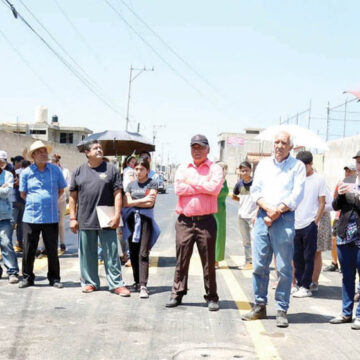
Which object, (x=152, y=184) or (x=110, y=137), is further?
(x=110, y=137)

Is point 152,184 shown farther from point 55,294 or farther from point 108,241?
point 55,294

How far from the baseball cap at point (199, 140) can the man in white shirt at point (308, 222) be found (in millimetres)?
1504

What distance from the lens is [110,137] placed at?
10719 millimetres

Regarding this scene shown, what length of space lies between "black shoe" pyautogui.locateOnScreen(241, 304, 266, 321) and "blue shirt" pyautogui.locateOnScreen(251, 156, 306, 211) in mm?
1134

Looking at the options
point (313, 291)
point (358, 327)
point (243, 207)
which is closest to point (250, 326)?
point (358, 327)

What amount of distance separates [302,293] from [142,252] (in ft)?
7.17

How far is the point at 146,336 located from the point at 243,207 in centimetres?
501

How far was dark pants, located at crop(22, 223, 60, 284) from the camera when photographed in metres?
7.92

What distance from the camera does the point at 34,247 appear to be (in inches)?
316

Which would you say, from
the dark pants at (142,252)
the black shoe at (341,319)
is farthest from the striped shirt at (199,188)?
the black shoe at (341,319)

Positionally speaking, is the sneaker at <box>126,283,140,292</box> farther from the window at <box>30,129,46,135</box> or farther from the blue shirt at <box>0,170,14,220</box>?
the window at <box>30,129,46,135</box>

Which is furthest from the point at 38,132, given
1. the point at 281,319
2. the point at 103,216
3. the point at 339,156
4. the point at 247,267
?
the point at 281,319

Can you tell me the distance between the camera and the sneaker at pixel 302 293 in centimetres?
778

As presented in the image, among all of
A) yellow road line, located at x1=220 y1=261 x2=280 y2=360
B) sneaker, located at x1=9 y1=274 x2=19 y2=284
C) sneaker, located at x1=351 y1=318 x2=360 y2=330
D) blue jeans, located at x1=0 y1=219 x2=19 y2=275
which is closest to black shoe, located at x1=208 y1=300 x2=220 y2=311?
yellow road line, located at x1=220 y1=261 x2=280 y2=360
